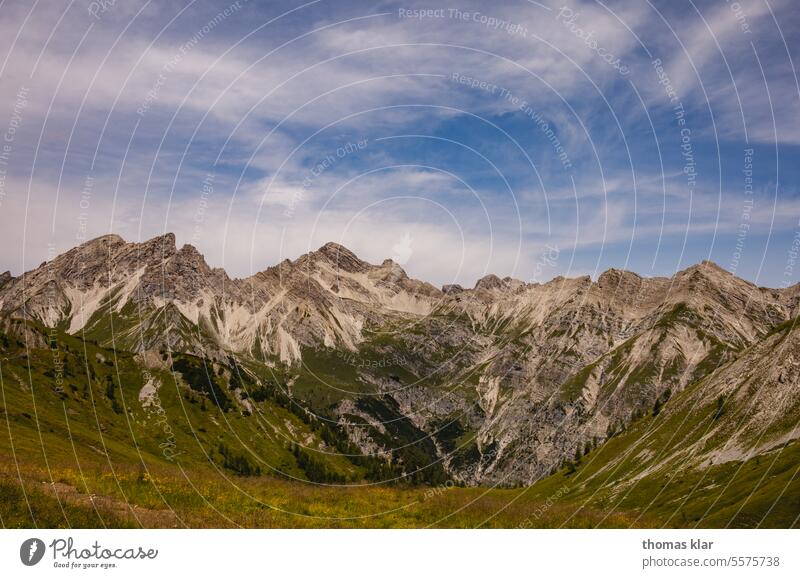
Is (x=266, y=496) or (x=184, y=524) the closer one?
(x=184, y=524)

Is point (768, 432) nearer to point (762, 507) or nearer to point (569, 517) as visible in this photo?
point (762, 507)

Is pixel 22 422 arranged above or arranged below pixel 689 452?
above

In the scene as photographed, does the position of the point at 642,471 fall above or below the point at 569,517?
below

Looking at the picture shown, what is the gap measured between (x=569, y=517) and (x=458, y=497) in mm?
6592

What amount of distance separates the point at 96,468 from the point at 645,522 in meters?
29.7

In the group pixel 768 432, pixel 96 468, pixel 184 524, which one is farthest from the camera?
pixel 768 432

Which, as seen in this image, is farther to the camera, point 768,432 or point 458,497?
point 768,432

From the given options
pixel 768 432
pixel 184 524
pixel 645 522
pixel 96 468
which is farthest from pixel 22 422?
pixel 768 432

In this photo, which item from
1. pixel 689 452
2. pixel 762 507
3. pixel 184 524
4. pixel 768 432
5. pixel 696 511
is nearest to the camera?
pixel 184 524
